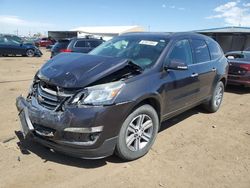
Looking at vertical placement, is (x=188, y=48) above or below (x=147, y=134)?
above

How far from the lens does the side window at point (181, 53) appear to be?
15.5ft

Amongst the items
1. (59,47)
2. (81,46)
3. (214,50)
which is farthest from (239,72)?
(59,47)

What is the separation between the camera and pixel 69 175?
11.9 ft

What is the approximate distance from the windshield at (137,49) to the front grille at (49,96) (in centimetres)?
140

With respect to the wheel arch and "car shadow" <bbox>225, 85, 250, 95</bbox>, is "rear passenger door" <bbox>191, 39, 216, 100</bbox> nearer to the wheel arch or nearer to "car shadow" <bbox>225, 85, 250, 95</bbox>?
the wheel arch

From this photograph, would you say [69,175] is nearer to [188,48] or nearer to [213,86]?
[188,48]

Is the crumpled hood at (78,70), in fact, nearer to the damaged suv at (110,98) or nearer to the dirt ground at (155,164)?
the damaged suv at (110,98)

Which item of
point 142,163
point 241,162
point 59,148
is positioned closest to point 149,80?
point 142,163

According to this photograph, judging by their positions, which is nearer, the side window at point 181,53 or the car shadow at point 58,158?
the car shadow at point 58,158

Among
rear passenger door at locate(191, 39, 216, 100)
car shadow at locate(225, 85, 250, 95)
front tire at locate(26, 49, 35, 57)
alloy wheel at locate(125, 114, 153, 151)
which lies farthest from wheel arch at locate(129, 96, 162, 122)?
front tire at locate(26, 49, 35, 57)

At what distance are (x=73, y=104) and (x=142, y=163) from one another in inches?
52.1

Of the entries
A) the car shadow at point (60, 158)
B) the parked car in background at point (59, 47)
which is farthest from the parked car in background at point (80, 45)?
the car shadow at point (60, 158)

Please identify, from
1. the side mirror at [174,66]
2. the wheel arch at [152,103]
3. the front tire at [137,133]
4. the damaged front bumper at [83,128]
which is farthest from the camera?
the side mirror at [174,66]

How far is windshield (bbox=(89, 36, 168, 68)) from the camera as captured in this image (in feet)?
15.1
